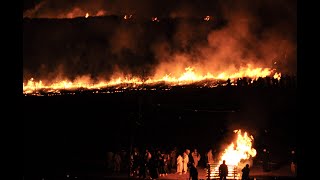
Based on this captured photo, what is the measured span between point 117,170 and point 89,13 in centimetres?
1853

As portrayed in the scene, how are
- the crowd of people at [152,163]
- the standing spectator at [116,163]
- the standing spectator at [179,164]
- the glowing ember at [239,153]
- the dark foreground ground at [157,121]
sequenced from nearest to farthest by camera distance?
the crowd of people at [152,163] → the standing spectator at [179,164] → the glowing ember at [239,153] → the standing spectator at [116,163] → the dark foreground ground at [157,121]

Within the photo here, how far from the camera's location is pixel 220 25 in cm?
3788

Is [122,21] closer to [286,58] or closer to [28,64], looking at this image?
[28,64]

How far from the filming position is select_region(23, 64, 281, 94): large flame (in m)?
36.4

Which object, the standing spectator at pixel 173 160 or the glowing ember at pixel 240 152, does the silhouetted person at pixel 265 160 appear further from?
the standing spectator at pixel 173 160

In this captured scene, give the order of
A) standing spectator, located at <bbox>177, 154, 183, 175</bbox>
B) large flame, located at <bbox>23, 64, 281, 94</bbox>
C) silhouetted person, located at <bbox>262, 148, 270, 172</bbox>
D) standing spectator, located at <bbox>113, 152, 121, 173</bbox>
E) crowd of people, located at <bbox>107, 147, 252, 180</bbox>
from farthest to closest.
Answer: large flame, located at <bbox>23, 64, 281, 94</bbox> < standing spectator, located at <bbox>113, 152, 121, 173</bbox> < silhouetted person, located at <bbox>262, 148, 270, 172</bbox> < standing spectator, located at <bbox>177, 154, 183, 175</bbox> < crowd of people, located at <bbox>107, 147, 252, 180</bbox>

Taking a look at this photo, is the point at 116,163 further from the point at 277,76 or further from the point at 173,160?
the point at 277,76

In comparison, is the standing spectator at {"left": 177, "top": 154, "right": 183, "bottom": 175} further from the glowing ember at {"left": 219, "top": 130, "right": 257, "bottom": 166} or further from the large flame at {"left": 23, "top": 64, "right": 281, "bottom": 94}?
the large flame at {"left": 23, "top": 64, "right": 281, "bottom": 94}

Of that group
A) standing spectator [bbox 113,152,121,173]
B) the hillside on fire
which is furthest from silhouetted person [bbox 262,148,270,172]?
standing spectator [bbox 113,152,121,173]

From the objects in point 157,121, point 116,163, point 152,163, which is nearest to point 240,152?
point 152,163

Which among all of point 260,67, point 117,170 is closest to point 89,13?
point 260,67

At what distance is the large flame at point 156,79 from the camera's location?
36.4 metres

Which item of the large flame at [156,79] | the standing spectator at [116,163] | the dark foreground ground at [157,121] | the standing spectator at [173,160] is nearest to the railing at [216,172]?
the standing spectator at [173,160]

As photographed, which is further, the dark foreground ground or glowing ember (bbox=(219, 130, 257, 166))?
the dark foreground ground
